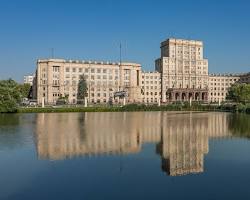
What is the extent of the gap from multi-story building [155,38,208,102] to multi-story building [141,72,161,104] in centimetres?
217


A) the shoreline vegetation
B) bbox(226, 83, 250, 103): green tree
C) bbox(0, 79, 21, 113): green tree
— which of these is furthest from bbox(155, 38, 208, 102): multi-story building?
bbox(0, 79, 21, 113): green tree

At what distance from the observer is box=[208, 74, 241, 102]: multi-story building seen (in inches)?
5866

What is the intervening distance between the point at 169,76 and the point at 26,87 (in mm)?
65846

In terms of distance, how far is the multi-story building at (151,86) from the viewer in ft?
456

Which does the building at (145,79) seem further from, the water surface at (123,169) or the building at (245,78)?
the water surface at (123,169)

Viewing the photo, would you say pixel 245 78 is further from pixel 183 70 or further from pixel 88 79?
pixel 88 79

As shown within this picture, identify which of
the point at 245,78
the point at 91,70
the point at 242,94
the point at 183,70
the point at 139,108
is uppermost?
the point at 183,70

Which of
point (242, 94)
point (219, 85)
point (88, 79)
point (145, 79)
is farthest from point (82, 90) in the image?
point (219, 85)

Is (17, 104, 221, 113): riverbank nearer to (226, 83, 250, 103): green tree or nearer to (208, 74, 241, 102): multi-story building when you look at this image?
(226, 83, 250, 103): green tree

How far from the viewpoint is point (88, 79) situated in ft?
Answer: 416

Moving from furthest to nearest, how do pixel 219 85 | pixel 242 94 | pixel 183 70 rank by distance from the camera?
1. pixel 219 85
2. pixel 183 70
3. pixel 242 94

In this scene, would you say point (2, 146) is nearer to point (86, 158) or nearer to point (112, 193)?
point (86, 158)

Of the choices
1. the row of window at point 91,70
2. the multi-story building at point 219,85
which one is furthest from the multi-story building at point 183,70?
the row of window at point 91,70

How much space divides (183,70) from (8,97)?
3489 inches
